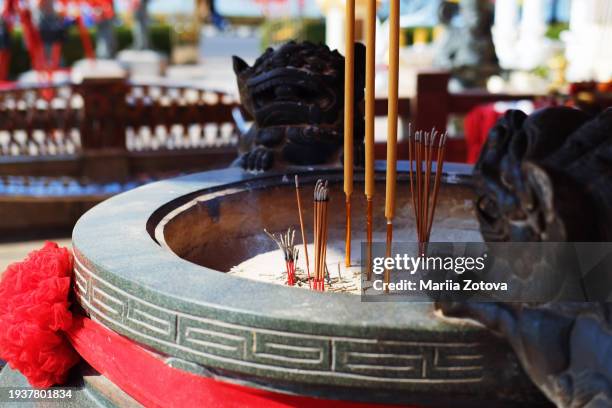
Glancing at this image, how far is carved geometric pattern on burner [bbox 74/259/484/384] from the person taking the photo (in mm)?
1158

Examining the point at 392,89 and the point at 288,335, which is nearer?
the point at 288,335

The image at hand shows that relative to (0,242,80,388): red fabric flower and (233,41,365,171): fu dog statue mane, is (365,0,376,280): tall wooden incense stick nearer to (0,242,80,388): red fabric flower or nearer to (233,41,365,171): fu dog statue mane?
(0,242,80,388): red fabric flower

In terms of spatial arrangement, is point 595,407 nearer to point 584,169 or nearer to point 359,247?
point 584,169

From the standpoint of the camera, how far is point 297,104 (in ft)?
7.70

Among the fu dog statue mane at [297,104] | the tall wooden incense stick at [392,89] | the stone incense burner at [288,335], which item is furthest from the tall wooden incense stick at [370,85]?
the fu dog statue mane at [297,104]

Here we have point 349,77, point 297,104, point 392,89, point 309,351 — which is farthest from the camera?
point 297,104

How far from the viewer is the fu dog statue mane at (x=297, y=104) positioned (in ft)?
7.52

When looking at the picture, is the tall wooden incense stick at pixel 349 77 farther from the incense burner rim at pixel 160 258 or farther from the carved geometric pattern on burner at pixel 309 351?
the carved geometric pattern on burner at pixel 309 351

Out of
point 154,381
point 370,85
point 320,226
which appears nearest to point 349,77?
point 370,85

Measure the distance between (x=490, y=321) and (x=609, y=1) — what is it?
11872mm

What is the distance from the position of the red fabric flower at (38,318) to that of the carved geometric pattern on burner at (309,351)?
1.17ft

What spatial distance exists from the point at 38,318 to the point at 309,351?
28.1 inches

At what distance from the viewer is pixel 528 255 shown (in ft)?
3.86

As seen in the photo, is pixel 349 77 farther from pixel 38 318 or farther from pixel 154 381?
pixel 38 318
